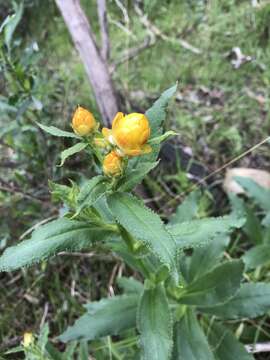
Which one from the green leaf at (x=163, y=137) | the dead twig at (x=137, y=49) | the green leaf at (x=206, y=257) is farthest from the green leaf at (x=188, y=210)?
the dead twig at (x=137, y=49)

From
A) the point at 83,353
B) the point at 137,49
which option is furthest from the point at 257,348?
the point at 137,49

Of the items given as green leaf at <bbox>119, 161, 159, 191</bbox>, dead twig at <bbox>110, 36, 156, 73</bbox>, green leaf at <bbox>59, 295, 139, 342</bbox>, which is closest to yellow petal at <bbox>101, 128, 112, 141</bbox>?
green leaf at <bbox>119, 161, 159, 191</bbox>

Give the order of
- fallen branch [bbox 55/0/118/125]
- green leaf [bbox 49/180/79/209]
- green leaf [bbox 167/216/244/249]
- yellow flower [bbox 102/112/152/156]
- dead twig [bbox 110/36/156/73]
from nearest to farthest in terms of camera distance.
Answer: yellow flower [bbox 102/112/152/156] < green leaf [bbox 49/180/79/209] < green leaf [bbox 167/216/244/249] < fallen branch [bbox 55/0/118/125] < dead twig [bbox 110/36/156/73]

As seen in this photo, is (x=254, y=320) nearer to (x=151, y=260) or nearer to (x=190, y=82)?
(x=151, y=260)

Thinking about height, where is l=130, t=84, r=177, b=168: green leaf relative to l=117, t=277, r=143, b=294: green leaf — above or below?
above

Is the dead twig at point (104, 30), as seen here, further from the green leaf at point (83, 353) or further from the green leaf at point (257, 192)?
the green leaf at point (83, 353)

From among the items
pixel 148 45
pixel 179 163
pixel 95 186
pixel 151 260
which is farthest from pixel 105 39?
pixel 95 186

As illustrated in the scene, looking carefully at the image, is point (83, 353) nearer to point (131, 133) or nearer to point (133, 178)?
point (133, 178)

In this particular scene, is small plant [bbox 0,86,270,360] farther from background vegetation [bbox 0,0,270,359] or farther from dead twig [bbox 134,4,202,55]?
dead twig [bbox 134,4,202,55]
